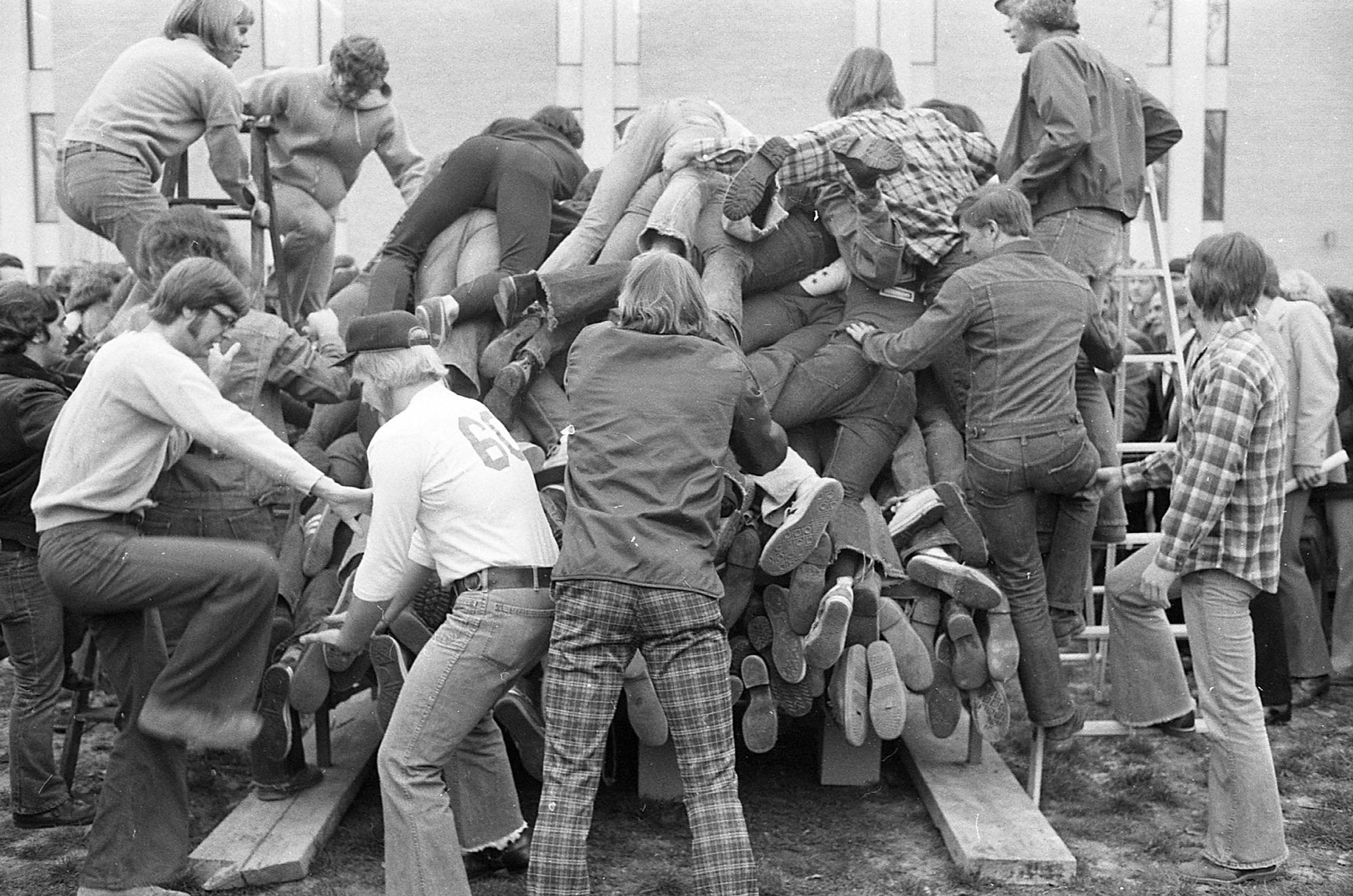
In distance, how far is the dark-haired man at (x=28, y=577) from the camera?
5461mm

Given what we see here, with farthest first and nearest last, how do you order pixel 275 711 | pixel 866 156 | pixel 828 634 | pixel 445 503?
pixel 866 156
pixel 275 711
pixel 828 634
pixel 445 503

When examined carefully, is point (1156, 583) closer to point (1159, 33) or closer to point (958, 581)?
point (958, 581)

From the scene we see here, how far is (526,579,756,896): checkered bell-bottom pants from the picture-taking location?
4113 mm

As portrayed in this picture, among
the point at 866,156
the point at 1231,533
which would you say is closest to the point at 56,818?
the point at 866,156

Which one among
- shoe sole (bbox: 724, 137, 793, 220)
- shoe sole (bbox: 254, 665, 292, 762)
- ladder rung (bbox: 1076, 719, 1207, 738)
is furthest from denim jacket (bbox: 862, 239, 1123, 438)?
shoe sole (bbox: 254, 665, 292, 762)

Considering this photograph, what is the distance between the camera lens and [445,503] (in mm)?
4316

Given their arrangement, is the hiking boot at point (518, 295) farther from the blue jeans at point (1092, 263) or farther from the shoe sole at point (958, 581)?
Result: the blue jeans at point (1092, 263)

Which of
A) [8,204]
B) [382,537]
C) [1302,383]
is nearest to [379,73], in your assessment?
[382,537]

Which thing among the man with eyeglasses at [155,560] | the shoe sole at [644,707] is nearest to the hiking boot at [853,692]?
the shoe sole at [644,707]

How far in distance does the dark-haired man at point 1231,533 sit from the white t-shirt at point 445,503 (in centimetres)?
216

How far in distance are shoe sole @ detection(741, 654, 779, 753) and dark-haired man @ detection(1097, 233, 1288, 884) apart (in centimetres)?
139

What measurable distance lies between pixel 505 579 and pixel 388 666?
2.97ft

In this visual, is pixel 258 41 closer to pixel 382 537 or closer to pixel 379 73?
pixel 379 73

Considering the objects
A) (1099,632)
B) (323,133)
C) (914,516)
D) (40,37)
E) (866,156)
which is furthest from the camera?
(40,37)
